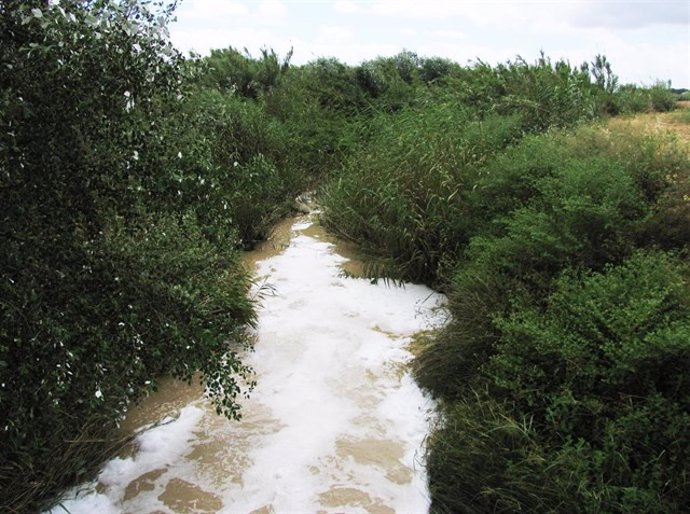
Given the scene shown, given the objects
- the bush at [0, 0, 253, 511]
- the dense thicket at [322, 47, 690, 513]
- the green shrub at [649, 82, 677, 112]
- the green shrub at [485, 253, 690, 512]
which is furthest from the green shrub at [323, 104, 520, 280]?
the green shrub at [649, 82, 677, 112]

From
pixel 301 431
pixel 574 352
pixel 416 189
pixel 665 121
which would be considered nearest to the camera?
pixel 574 352

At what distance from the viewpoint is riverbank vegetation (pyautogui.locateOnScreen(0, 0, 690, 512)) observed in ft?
9.09

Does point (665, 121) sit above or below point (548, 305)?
above

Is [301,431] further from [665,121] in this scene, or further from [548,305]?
[665,121]

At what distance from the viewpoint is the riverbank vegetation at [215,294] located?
2.77 meters

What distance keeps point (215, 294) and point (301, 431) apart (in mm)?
1191

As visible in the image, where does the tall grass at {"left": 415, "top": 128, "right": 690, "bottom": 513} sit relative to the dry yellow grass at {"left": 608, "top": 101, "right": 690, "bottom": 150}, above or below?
below

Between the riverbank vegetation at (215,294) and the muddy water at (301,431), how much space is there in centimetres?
20

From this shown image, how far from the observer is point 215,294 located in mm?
4469

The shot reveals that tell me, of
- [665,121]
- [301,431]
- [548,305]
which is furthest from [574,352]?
[665,121]

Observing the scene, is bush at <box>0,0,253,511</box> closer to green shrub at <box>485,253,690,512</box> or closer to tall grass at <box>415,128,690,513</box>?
tall grass at <box>415,128,690,513</box>

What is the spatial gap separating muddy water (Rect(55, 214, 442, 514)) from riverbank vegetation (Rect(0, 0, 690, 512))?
Answer: 195 millimetres

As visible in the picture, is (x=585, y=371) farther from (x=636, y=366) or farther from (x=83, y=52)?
(x=83, y=52)

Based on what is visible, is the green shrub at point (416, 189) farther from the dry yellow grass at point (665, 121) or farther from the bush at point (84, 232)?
the bush at point (84, 232)
